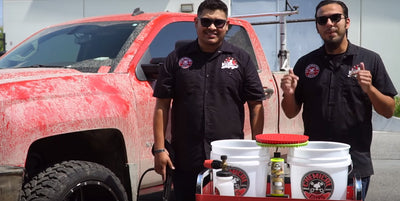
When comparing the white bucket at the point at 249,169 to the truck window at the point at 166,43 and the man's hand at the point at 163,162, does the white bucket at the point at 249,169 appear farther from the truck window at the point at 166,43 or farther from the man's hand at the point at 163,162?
the truck window at the point at 166,43

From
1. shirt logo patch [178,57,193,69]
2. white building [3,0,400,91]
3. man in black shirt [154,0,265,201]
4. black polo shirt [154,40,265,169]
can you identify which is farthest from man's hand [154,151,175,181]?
white building [3,0,400,91]

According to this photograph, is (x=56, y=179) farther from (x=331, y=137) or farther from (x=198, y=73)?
(x=331, y=137)

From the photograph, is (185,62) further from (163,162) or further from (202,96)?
(163,162)

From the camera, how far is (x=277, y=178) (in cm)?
247

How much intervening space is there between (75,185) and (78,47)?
5.07 ft

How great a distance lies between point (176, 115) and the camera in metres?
3.52

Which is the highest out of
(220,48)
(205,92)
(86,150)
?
(220,48)

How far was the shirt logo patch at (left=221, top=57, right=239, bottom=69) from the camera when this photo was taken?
342cm

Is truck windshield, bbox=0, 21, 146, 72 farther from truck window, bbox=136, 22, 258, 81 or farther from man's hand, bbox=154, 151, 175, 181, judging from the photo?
man's hand, bbox=154, 151, 175, 181

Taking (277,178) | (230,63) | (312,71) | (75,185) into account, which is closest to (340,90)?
(312,71)

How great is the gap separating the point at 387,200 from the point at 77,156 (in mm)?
3724

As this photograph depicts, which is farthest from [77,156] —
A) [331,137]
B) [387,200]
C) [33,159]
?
[387,200]

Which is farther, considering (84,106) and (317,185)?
(84,106)

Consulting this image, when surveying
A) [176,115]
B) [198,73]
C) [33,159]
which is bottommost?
[33,159]
